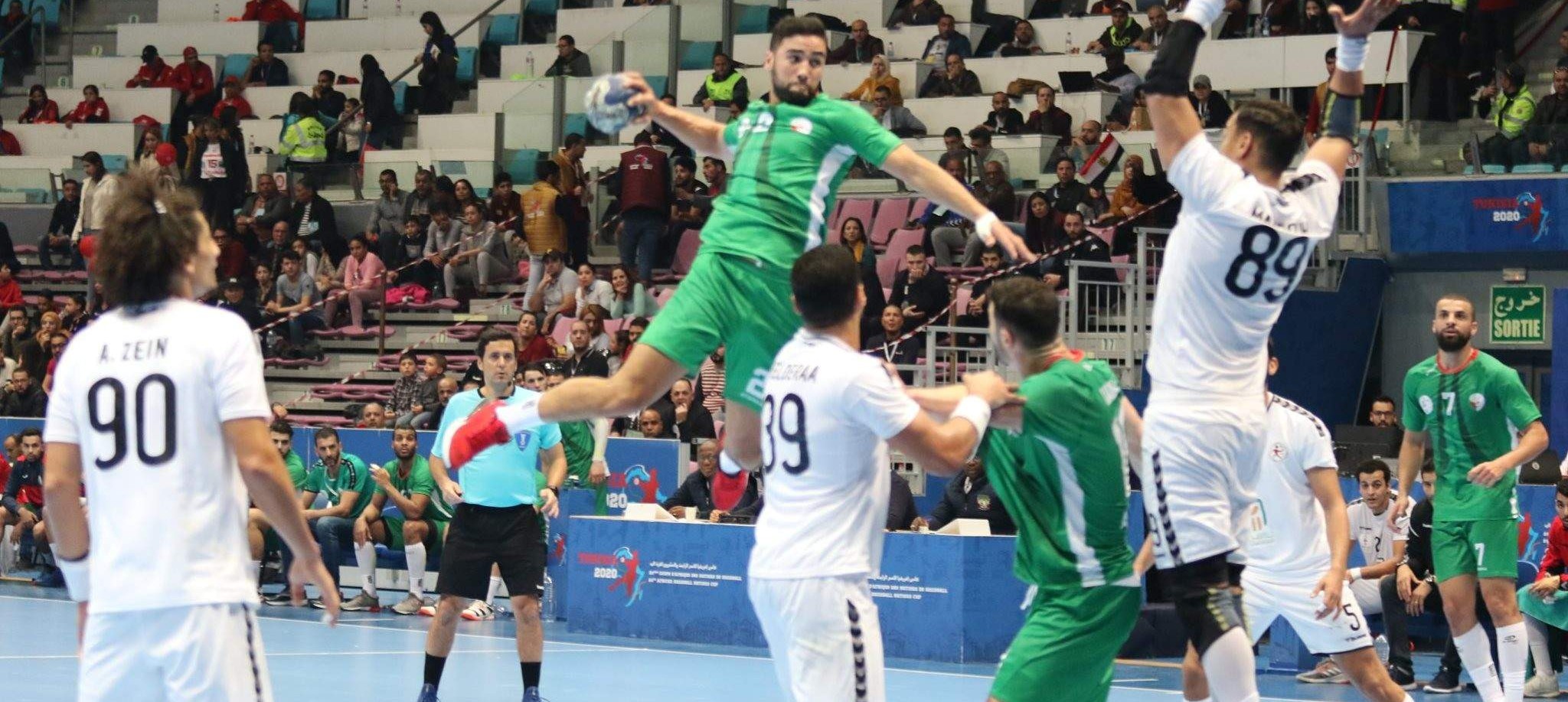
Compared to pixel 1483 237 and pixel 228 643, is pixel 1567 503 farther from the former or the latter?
pixel 228 643

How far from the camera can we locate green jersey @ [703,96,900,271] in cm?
718

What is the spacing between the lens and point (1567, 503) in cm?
1245

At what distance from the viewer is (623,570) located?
50.8 feet

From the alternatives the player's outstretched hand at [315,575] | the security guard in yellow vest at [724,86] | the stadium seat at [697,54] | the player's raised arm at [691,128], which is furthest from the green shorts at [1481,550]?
the stadium seat at [697,54]

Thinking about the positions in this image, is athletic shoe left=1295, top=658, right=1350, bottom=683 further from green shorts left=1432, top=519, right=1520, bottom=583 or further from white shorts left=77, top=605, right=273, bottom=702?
white shorts left=77, top=605, right=273, bottom=702

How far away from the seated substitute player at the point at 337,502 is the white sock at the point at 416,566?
16.1 inches

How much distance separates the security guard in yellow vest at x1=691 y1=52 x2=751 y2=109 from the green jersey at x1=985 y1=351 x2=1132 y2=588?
688 inches

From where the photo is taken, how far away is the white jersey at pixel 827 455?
19.3 feet

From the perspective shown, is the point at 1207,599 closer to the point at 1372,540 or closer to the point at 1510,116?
the point at 1372,540

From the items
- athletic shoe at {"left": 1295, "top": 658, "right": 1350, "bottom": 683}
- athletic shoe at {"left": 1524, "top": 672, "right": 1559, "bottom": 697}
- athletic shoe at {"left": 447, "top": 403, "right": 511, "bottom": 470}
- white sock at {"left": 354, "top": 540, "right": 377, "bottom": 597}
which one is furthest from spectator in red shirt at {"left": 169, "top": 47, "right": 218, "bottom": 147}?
athletic shoe at {"left": 447, "top": 403, "right": 511, "bottom": 470}

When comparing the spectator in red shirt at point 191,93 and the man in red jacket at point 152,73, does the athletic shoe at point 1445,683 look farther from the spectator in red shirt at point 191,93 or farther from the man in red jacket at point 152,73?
the man in red jacket at point 152,73

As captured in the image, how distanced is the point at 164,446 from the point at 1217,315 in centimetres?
329

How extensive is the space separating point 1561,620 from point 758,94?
1381 centimetres

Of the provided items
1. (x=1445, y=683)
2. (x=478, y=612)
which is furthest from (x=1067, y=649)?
(x=478, y=612)
